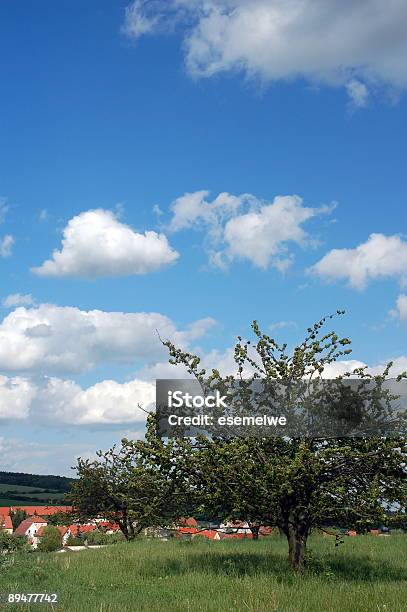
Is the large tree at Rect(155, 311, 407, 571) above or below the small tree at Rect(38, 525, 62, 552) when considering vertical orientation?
above

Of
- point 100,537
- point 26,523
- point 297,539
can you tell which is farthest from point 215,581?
point 26,523

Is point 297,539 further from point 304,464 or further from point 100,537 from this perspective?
point 100,537

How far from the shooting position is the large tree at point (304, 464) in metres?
18.2

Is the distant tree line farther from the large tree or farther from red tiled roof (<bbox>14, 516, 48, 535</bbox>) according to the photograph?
red tiled roof (<bbox>14, 516, 48, 535</bbox>)

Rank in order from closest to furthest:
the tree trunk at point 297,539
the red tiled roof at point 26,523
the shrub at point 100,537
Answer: the tree trunk at point 297,539
the shrub at point 100,537
the red tiled roof at point 26,523

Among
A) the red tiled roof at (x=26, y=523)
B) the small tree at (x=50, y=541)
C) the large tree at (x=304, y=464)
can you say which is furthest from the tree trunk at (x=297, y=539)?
the red tiled roof at (x=26, y=523)

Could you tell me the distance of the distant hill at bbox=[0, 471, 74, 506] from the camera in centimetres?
15750

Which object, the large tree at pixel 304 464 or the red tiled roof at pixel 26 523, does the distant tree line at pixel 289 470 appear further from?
the red tiled roof at pixel 26 523

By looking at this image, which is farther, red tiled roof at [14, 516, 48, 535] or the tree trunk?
red tiled roof at [14, 516, 48, 535]

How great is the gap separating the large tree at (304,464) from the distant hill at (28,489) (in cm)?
14126

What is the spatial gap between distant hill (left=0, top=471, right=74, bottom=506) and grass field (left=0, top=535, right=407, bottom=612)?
445 feet

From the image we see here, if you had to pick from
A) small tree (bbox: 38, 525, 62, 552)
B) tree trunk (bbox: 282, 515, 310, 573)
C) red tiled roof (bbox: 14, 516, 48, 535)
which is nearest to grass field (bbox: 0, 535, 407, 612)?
tree trunk (bbox: 282, 515, 310, 573)

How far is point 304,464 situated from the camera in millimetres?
18172

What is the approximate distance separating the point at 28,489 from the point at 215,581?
6534 inches
